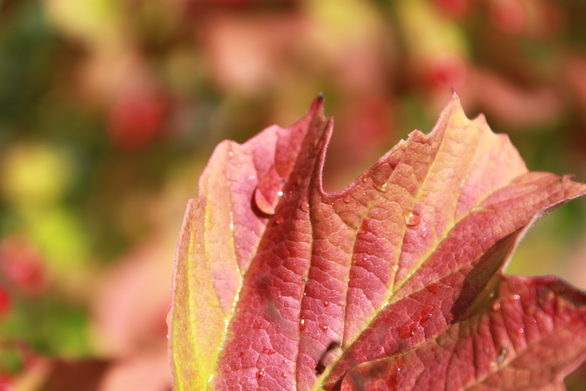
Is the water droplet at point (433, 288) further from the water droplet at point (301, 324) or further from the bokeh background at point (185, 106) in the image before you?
the bokeh background at point (185, 106)

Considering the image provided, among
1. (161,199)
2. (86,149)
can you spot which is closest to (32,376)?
(161,199)

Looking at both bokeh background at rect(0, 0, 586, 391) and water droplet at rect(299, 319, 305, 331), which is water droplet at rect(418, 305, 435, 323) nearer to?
water droplet at rect(299, 319, 305, 331)

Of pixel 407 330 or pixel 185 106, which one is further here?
pixel 185 106

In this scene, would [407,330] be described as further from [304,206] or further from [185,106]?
[185,106]

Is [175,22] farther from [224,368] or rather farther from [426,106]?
[224,368]

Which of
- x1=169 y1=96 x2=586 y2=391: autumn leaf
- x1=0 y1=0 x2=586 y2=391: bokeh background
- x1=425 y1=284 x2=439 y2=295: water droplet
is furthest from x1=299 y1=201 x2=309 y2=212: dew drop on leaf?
x1=0 y1=0 x2=586 y2=391: bokeh background

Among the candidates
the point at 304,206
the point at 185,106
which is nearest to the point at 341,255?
the point at 304,206
